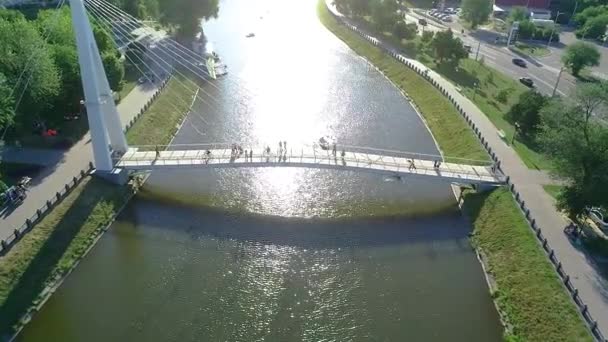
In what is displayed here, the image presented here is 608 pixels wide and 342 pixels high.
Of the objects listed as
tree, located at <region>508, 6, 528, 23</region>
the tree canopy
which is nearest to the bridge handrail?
the tree canopy

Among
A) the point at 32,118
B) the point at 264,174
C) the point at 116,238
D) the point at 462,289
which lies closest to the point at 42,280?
the point at 116,238

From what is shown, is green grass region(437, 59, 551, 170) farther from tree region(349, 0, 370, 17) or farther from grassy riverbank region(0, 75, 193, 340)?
grassy riverbank region(0, 75, 193, 340)

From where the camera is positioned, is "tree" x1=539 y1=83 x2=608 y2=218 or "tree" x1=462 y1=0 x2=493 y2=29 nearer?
"tree" x1=539 y1=83 x2=608 y2=218

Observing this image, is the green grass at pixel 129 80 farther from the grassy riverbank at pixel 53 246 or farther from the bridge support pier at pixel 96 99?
the grassy riverbank at pixel 53 246

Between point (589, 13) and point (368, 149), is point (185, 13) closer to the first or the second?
point (368, 149)

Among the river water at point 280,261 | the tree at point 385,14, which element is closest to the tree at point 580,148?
the river water at point 280,261

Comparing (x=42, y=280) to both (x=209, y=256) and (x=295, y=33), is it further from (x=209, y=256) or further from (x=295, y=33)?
(x=295, y=33)
